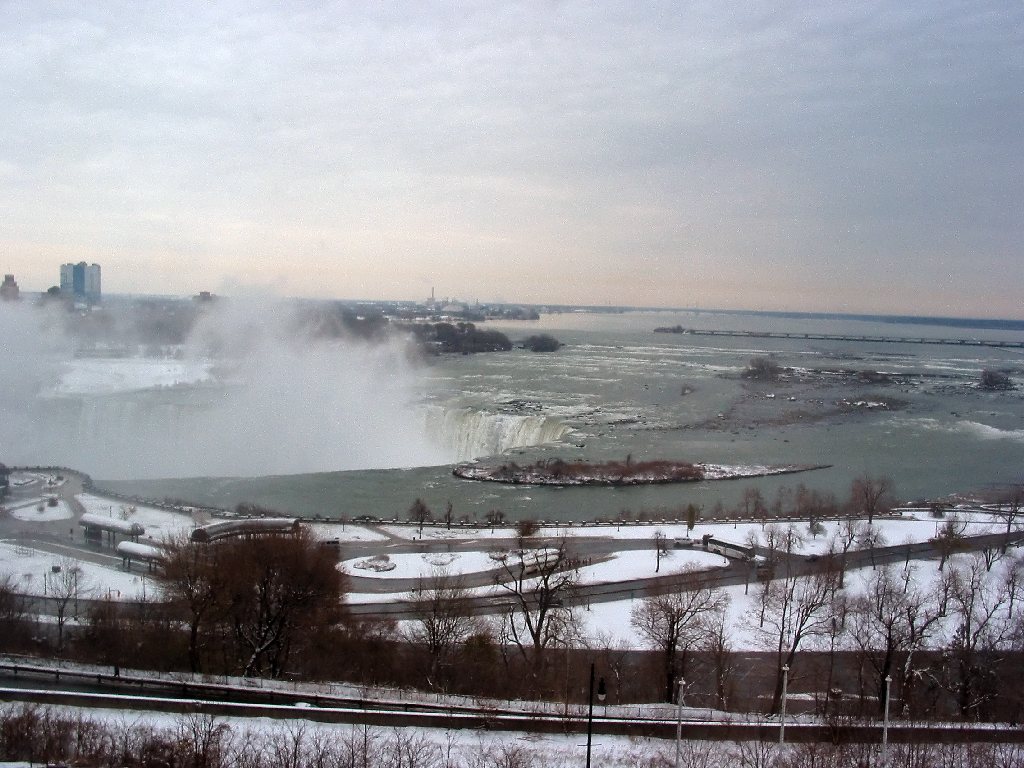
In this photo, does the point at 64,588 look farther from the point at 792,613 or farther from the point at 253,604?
the point at 792,613

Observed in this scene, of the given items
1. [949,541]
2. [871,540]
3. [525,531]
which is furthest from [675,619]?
[949,541]

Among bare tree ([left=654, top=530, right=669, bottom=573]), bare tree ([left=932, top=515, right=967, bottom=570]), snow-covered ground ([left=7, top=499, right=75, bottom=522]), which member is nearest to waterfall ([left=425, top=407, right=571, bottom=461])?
bare tree ([left=654, top=530, right=669, bottom=573])

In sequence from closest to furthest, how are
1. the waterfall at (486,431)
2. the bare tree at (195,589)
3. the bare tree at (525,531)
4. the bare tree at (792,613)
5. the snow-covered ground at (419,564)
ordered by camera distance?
the bare tree at (195,589)
the bare tree at (792,613)
the snow-covered ground at (419,564)
the bare tree at (525,531)
the waterfall at (486,431)

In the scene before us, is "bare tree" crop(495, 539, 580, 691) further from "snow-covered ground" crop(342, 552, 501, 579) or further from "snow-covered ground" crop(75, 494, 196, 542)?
"snow-covered ground" crop(75, 494, 196, 542)

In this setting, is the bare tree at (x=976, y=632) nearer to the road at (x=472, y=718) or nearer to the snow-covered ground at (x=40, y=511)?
the road at (x=472, y=718)

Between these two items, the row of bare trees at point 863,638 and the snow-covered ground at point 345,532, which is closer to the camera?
the row of bare trees at point 863,638

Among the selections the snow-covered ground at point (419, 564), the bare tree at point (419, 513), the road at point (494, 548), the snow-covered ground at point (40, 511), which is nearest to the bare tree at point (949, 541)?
the road at point (494, 548)

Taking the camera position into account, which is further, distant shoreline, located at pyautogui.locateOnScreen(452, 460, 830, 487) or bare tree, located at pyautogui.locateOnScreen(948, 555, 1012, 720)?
distant shoreline, located at pyautogui.locateOnScreen(452, 460, 830, 487)
